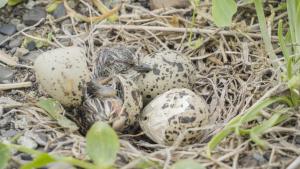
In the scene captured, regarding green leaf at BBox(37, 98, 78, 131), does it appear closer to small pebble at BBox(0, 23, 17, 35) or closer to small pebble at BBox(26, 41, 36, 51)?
small pebble at BBox(26, 41, 36, 51)

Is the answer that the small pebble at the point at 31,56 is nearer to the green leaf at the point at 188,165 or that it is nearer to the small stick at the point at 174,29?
the small stick at the point at 174,29

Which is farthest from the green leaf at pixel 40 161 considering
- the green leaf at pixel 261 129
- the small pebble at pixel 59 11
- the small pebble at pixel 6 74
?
the small pebble at pixel 59 11

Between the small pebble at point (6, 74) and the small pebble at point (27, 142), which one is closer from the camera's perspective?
the small pebble at point (27, 142)

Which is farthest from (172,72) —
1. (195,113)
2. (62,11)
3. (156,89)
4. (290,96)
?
(62,11)

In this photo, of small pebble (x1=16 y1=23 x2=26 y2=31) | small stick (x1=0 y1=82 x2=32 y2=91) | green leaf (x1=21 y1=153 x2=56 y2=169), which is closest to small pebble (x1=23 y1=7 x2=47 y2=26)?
small pebble (x1=16 y1=23 x2=26 y2=31)

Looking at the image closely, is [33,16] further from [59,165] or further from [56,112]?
[59,165]

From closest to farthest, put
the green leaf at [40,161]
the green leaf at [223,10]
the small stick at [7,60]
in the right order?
1. the green leaf at [40,161]
2. the green leaf at [223,10]
3. the small stick at [7,60]

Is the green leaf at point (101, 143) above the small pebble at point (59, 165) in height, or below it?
above
